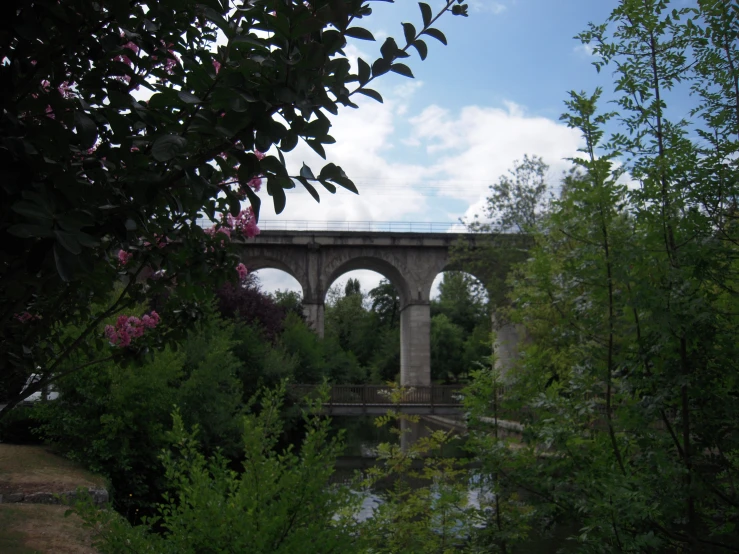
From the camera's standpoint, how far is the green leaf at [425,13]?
4.50 feet

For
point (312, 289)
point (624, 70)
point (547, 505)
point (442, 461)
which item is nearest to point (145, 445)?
point (442, 461)

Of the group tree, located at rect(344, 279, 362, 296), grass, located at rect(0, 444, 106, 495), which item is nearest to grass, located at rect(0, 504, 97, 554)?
grass, located at rect(0, 444, 106, 495)

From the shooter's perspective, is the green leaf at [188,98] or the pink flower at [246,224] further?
the pink flower at [246,224]

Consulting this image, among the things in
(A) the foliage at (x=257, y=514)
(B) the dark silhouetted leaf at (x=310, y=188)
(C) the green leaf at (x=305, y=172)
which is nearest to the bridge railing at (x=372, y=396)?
(A) the foliage at (x=257, y=514)

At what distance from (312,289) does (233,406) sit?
1807cm

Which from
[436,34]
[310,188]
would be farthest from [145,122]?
[436,34]

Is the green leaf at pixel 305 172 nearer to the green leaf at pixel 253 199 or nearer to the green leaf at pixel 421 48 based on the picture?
the green leaf at pixel 253 199

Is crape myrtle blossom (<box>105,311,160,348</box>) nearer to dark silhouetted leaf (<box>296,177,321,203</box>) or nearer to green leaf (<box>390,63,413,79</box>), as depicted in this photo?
dark silhouetted leaf (<box>296,177,321,203</box>)

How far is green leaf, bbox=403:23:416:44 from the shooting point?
139 cm

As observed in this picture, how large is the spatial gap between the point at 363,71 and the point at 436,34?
22 centimetres

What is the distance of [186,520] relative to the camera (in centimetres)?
306

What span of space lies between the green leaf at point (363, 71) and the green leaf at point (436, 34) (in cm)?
18

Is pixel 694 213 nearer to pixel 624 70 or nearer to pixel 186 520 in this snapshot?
pixel 624 70

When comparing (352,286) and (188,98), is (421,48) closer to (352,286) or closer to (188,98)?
(188,98)
